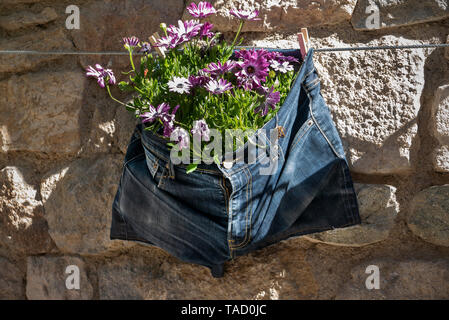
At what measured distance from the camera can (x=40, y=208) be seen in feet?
5.42

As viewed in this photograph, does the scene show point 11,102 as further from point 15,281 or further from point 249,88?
point 249,88

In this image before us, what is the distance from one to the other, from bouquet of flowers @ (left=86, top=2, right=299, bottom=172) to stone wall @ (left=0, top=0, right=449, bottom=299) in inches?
8.7

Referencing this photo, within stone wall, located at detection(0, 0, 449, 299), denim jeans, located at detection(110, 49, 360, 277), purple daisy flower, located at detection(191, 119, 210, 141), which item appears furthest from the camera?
stone wall, located at detection(0, 0, 449, 299)

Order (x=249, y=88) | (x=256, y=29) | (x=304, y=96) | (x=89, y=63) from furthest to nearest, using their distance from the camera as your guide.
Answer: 1. (x=89, y=63)
2. (x=256, y=29)
3. (x=304, y=96)
4. (x=249, y=88)

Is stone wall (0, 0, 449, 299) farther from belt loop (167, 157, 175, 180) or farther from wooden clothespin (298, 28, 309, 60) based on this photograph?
belt loop (167, 157, 175, 180)

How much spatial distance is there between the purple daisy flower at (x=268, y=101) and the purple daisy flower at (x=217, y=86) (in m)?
0.11

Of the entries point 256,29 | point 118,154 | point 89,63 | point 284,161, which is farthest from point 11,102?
point 284,161

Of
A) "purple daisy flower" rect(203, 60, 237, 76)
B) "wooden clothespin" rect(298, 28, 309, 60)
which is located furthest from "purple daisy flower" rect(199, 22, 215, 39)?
"wooden clothespin" rect(298, 28, 309, 60)

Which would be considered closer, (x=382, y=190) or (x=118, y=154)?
(x=382, y=190)

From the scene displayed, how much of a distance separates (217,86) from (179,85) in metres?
0.09

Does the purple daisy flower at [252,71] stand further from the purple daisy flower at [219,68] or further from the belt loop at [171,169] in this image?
the belt loop at [171,169]

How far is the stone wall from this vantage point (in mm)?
1392
